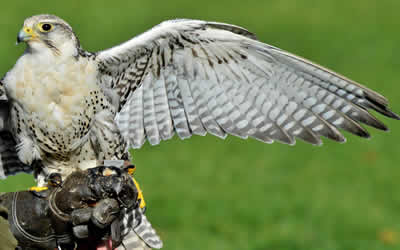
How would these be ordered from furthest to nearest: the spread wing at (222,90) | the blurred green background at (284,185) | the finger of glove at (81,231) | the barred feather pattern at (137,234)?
the blurred green background at (284,185)
the spread wing at (222,90)
the barred feather pattern at (137,234)
the finger of glove at (81,231)

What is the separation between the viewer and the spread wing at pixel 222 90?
6156 mm

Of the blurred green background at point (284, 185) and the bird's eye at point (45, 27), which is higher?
the bird's eye at point (45, 27)

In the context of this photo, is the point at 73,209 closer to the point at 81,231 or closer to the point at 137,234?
the point at 81,231

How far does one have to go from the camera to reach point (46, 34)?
5977mm

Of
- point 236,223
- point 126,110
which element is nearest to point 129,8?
point 236,223

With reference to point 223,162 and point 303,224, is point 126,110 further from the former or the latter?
point 223,162

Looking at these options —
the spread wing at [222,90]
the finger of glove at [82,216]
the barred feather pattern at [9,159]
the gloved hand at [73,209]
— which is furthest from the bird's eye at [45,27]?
the finger of glove at [82,216]

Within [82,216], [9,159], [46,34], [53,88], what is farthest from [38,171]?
[82,216]

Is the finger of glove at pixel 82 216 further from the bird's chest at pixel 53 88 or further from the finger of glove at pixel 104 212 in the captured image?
the bird's chest at pixel 53 88

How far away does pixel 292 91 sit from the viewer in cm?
641

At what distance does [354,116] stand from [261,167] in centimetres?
508

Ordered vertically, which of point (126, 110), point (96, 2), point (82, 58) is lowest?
point (96, 2)

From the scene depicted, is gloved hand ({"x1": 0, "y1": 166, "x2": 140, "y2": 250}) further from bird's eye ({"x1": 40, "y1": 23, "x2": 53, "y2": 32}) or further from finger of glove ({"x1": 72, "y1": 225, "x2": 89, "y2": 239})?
bird's eye ({"x1": 40, "y1": 23, "x2": 53, "y2": 32})

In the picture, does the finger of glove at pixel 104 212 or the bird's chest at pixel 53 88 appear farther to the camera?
the bird's chest at pixel 53 88
